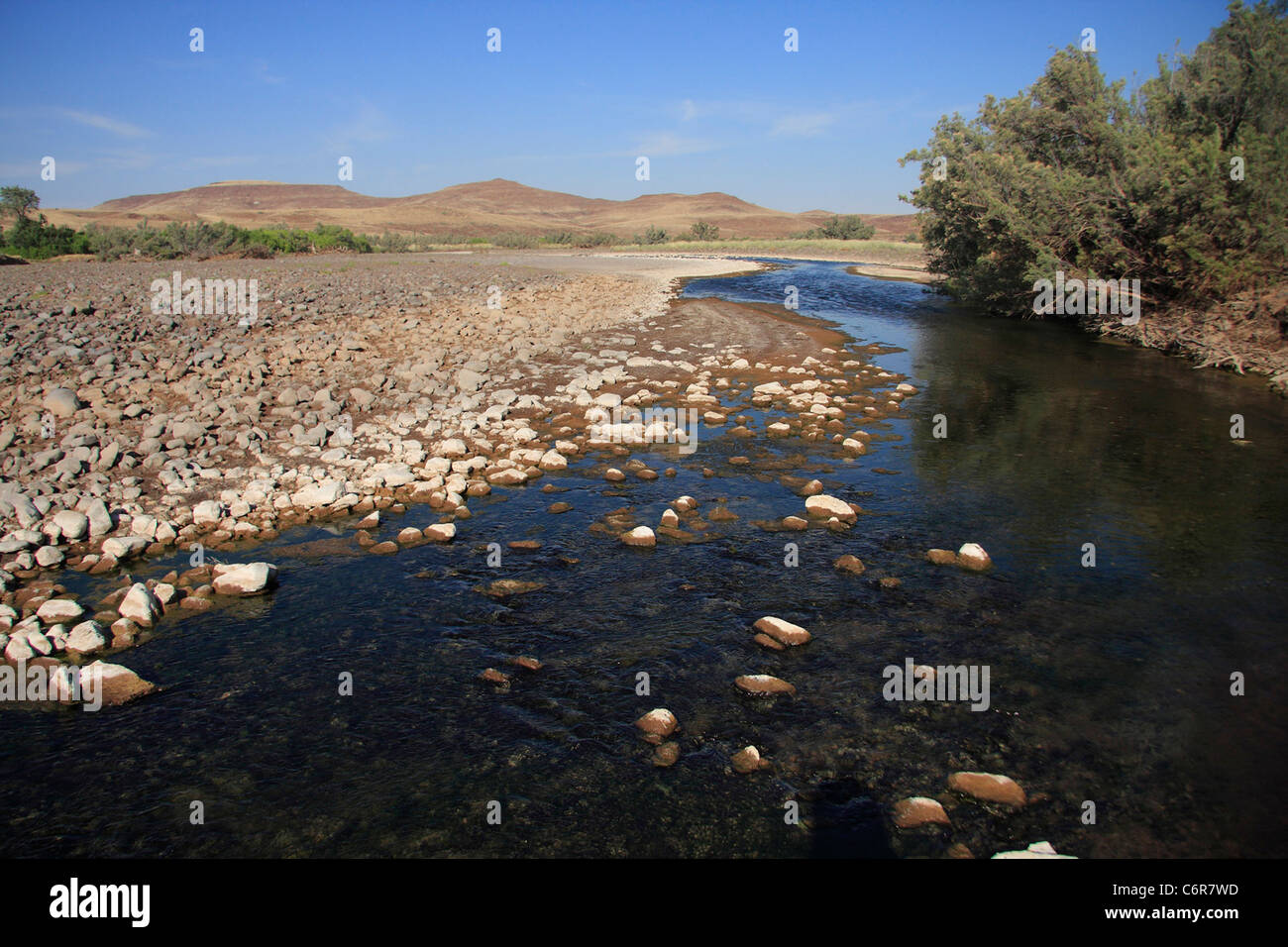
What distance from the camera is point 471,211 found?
417 ft

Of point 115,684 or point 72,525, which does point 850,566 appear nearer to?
point 115,684

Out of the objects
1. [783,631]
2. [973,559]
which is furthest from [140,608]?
[973,559]

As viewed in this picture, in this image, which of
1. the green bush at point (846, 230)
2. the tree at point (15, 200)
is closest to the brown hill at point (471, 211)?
the green bush at point (846, 230)

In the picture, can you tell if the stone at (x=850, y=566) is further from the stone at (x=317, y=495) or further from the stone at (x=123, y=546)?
the stone at (x=123, y=546)

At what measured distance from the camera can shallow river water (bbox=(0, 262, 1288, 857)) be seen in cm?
443

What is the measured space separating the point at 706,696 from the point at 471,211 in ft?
442

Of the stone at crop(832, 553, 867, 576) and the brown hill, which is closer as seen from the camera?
the stone at crop(832, 553, 867, 576)

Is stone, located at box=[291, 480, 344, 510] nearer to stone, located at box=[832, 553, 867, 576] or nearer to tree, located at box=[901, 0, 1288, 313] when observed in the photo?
stone, located at box=[832, 553, 867, 576]

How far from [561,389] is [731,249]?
216 feet

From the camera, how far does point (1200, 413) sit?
571 inches

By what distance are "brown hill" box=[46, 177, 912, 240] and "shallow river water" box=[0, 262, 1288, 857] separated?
81.2m

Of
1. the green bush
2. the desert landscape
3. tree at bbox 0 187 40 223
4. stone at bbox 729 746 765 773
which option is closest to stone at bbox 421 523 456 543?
the desert landscape

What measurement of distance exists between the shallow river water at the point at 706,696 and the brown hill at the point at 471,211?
266 ft

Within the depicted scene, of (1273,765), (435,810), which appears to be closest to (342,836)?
(435,810)
